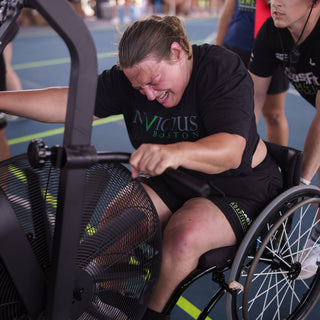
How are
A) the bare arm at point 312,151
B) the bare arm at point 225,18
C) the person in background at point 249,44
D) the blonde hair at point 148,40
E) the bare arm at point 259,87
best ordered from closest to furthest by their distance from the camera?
the blonde hair at point 148,40 → the bare arm at point 312,151 → the bare arm at point 259,87 → the person in background at point 249,44 → the bare arm at point 225,18

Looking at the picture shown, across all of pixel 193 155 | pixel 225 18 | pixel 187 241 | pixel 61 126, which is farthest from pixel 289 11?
pixel 61 126

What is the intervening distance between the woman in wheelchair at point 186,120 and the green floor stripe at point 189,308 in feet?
1.65

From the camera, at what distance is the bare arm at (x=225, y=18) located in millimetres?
2670

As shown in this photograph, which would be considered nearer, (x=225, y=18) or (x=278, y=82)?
(x=278, y=82)

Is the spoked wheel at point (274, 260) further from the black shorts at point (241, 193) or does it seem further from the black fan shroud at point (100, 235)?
the black fan shroud at point (100, 235)

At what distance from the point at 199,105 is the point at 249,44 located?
4.64ft

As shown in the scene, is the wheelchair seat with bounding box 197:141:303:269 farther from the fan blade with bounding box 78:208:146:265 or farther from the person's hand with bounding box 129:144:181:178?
the person's hand with bounding box 129:144:181:178

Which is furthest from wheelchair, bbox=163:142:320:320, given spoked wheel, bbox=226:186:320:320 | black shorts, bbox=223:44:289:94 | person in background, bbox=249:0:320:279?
black shorts, bbox=223:44:289:94

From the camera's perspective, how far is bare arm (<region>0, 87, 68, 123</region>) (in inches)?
51.1

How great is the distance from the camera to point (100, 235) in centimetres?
115

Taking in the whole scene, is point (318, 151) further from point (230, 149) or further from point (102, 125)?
point (102, 125)

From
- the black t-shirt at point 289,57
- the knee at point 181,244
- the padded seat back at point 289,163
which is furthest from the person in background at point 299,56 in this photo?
the knee at point 181,244

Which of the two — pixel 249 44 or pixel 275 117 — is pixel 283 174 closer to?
pixel 275 117

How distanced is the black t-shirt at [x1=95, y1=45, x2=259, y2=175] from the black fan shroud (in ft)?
1.02
